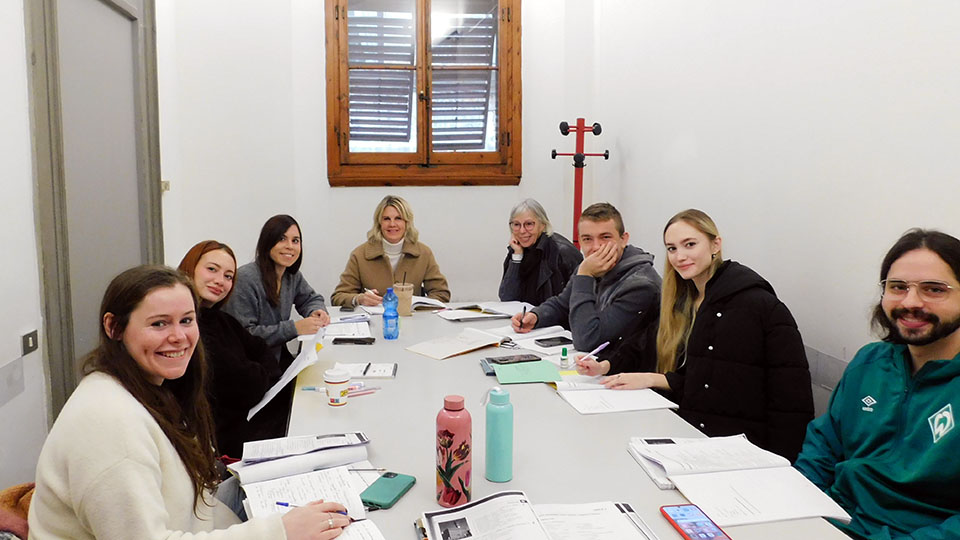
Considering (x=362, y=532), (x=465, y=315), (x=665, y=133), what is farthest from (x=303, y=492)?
(x=665, y=133)

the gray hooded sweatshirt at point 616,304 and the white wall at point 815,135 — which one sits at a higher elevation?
the white wall at point 815,135

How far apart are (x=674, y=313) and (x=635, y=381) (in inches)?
15.6

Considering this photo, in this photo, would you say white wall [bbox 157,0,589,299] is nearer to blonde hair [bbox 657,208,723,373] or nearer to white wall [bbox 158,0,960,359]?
white wall [bbox 158,0,960,359]

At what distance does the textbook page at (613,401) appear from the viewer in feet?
6.12

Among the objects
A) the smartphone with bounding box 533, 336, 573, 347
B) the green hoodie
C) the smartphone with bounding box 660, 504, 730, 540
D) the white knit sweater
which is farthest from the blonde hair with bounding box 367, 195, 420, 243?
the smartphone with bounding box 660, 504, 730, 540

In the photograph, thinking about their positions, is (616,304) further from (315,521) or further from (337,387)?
(315,521)

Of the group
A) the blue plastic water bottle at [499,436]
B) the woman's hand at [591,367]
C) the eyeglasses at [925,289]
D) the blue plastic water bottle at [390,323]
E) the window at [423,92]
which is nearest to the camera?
the blue plastic water bottle at [499,436]

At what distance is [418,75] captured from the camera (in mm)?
4691

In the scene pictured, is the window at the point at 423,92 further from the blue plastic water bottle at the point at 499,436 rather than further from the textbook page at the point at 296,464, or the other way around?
the blue plastic water bottle at the point at 499,436

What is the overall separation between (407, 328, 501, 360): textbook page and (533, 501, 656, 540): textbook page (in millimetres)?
1213

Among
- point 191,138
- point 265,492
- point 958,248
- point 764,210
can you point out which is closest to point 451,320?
point 764,210

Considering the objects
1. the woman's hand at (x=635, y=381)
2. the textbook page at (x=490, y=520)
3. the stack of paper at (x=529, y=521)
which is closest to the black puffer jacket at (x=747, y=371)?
the woman's hand at (x=635, y=381)

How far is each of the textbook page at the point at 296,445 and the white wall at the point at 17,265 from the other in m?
1.13

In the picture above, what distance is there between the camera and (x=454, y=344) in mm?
2617
